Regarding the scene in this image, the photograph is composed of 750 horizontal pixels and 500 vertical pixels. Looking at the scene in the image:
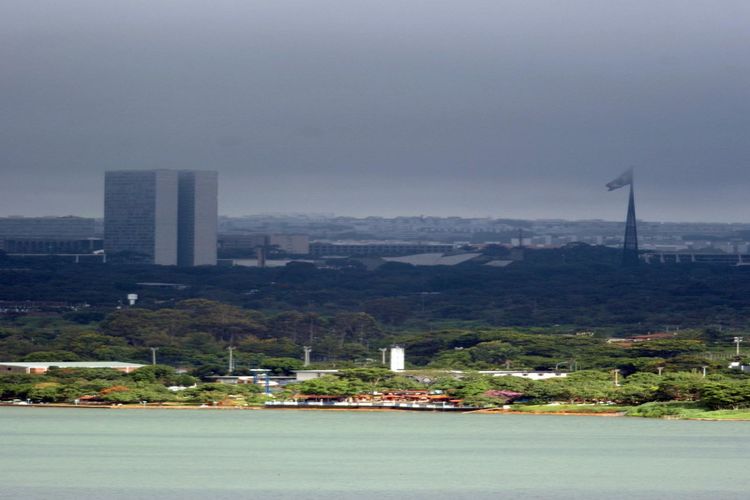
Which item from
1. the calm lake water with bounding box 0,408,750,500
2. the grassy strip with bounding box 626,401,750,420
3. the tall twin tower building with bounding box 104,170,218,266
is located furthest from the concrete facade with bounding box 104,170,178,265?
the grassy strip with bounding box 626,401,750,420

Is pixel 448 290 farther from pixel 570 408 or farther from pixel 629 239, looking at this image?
pixel 570 408

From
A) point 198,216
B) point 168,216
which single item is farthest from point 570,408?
point 168,216

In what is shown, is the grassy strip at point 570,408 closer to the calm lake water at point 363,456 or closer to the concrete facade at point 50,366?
the calm lake water at point 363,456

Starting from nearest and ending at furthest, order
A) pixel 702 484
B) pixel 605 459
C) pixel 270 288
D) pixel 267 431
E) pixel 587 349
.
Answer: pixel 702 484 < pixel 605 459 < pixel 267 431 < pixel 587 349 < pixel 270 288

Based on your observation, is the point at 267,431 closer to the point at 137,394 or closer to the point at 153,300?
the point at 137,394

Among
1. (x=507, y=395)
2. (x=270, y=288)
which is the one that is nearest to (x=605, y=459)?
(x=507, y=395)

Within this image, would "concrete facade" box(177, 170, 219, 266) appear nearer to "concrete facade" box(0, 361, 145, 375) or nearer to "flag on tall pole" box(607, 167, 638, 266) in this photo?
"flag on tall pole" box(607, 167, 638, 266)
